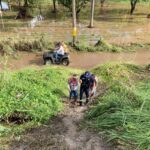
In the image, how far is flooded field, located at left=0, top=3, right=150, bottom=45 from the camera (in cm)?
2725

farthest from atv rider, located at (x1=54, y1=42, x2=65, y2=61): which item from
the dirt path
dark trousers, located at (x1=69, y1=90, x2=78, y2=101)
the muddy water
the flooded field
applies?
the dirt path

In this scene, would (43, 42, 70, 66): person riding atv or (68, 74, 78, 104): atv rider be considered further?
(43, 42, 70, 66): person riding atv

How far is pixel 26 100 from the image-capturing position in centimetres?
1255

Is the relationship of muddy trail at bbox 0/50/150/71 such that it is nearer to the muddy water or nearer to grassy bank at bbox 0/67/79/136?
the muddy water

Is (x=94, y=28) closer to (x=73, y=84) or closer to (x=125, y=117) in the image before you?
(x=73, y=84)

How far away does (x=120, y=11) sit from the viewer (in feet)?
120

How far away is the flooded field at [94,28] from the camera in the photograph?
2725 cm

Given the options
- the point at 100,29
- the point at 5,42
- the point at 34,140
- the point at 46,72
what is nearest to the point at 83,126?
the point at 34,140

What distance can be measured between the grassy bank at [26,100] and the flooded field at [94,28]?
11881 mm

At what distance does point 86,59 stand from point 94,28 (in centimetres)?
687

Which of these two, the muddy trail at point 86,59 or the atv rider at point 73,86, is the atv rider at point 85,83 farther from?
the muddy trail at point 86,59

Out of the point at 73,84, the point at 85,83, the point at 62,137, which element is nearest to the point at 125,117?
the point at 62,137

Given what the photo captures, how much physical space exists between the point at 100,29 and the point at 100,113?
1838cm

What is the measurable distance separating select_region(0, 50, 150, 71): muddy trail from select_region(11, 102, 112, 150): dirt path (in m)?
10.1
